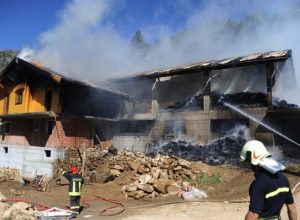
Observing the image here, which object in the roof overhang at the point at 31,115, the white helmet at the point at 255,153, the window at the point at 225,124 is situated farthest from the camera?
the roof overhang at the point at 31,115

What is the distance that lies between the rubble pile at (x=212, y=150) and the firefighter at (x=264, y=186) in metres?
14.6

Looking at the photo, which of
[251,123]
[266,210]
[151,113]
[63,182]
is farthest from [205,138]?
[266,210]

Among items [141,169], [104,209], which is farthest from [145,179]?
[104,209]

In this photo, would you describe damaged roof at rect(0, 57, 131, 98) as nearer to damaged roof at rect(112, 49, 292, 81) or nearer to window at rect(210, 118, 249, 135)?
damaged roof at rect(112, 49, 292, 81)

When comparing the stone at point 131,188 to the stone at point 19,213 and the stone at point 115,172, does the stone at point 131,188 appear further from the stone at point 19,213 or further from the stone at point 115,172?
the stone at point 19,213

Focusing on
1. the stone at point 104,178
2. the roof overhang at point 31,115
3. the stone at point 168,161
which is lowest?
the stone at point 104,178

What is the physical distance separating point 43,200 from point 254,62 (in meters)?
11.8

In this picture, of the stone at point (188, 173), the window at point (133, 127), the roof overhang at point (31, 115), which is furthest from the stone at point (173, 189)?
the roof overhang at point (31, 115)

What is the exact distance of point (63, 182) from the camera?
1792 centimetres

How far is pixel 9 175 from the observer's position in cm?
2295

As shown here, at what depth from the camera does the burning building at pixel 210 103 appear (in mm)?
17562

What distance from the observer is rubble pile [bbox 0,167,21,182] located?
22400mm

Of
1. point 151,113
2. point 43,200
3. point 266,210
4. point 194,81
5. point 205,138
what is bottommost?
point 43,200

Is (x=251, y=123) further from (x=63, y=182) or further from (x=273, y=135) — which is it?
(x=63, y=182)
